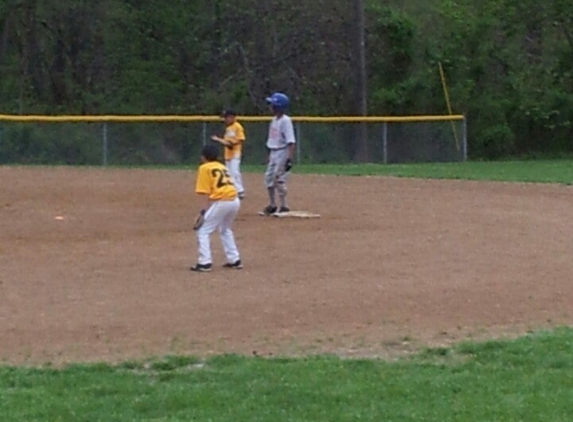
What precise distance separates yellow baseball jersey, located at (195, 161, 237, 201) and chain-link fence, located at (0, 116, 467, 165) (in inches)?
745

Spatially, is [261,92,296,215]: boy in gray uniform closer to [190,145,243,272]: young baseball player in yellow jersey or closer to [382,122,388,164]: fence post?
[190,145,243,272]: young baseball player in yellow jersey

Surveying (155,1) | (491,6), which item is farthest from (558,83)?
(155,1)

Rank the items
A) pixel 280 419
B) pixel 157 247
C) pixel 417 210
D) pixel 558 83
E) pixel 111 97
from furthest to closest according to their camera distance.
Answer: pixel 111 97 < pixel 558 83 < pixel 417 210 < pixel 157 247 < pixel 280 419

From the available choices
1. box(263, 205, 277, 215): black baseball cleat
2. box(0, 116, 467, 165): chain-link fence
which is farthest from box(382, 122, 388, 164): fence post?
box(263, 205, 277, 215): black baseball cleat

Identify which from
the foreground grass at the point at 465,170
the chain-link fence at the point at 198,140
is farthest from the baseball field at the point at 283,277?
the chain-link fence at the point at 198,140

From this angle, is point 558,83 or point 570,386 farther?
point 558,83

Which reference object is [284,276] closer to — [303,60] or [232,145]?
[232,145]

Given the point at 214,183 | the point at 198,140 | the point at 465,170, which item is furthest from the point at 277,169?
the point at 198,140

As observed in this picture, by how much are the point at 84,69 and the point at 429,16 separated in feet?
41.4

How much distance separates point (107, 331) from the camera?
33.4ft

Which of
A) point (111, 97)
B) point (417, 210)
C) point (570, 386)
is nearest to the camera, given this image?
point (570, 386)

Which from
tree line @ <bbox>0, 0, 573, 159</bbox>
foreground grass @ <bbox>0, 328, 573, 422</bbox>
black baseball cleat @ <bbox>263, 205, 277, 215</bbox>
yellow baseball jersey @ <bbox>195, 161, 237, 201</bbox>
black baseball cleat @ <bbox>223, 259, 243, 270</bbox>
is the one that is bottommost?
foreground grass @ <bbox>0, 328, 573, 422</bbox>

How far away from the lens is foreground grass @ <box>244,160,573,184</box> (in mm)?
27500

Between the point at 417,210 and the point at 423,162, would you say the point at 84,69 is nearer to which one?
the point at 423,162
